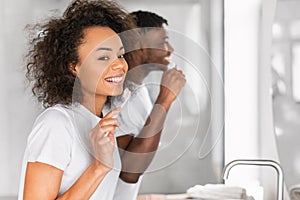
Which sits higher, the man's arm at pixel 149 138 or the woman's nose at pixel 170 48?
the woman's nose at pixel 170 48

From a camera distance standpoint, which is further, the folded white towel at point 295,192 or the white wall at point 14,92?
the white wall at point 14,92

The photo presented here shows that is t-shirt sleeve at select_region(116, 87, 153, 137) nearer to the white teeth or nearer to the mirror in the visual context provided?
the white teeth

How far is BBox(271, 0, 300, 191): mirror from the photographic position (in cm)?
173

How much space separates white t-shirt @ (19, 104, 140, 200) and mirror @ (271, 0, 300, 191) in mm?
584

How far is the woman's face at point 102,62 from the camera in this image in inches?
55.7

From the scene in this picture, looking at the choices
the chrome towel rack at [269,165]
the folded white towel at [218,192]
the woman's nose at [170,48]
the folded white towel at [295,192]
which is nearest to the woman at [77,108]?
the woman's nose at [170,48]

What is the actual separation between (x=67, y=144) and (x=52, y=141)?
0.04 meters

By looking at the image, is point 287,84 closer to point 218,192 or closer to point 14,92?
point 218,192

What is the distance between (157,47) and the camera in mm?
1420

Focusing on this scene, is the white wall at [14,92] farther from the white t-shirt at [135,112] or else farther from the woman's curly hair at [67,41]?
the white t-shirt at [135,112]

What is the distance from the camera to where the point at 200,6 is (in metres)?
1.86

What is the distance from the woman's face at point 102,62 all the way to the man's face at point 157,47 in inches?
2.5

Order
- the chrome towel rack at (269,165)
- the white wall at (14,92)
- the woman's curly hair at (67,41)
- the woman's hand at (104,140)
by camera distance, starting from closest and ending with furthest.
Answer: the woman's hand at (104,140) < the woman's curly hair at (67,41) < the chrome towel rack at (269,165) < the white wall at (14,92)

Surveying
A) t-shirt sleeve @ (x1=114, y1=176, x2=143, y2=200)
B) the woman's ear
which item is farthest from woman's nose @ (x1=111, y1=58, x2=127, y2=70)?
t-shirt sleeve @ (x1=114, y1=176, x2=143, y2=200)
